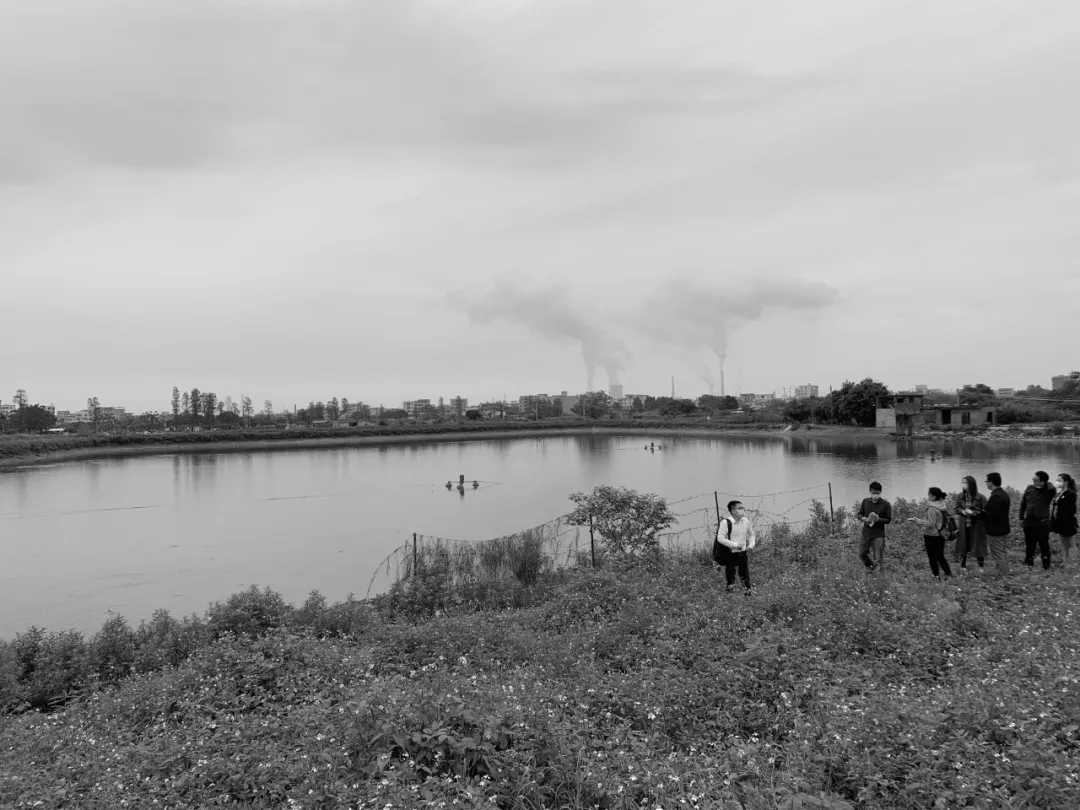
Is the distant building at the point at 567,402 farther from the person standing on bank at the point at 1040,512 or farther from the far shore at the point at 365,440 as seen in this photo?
the person standing on bank at the point at 1040,512

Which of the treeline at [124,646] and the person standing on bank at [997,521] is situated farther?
the person standing on bank at [997,521]

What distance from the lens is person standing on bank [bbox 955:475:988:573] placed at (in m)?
9.58

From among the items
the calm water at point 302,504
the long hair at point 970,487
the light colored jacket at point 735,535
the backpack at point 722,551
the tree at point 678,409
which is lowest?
the calm water at point 302,504

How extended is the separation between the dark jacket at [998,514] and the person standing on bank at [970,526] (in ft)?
0.57

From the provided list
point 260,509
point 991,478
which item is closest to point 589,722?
point 991,478

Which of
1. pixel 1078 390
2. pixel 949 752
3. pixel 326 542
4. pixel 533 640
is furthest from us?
pixel 1078 390

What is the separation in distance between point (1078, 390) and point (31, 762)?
336ft

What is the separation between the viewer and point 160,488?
3847 centimetres

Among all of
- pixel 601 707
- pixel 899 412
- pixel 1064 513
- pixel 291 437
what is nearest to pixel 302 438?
pixel 291 437

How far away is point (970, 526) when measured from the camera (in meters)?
9.88

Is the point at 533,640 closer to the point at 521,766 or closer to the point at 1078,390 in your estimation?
the point at 521,766

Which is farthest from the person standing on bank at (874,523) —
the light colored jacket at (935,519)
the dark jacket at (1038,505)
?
the dark jacket at (1038,505)

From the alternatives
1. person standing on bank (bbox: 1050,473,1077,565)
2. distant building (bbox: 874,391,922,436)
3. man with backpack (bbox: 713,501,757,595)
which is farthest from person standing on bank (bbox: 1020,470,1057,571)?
distant building (bbox: 874,391,922,436)

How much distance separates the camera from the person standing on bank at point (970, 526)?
9578mm
